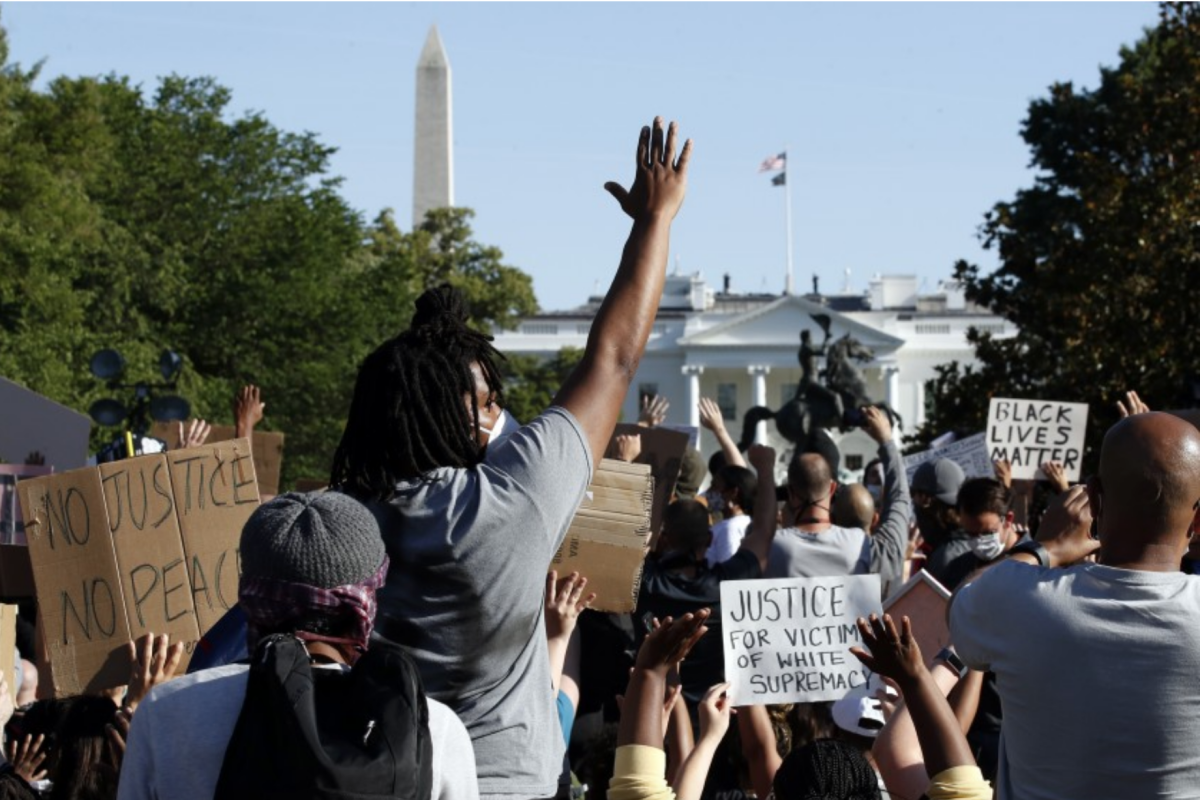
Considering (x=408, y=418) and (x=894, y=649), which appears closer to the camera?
(x=408, y=418)

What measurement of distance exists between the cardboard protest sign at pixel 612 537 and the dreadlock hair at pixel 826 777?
79cm

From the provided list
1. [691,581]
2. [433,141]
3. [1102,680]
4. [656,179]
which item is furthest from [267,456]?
[433,141]

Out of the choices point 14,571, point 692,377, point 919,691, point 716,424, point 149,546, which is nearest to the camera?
point 919,691

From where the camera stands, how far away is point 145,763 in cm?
259

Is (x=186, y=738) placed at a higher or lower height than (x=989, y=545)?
higher

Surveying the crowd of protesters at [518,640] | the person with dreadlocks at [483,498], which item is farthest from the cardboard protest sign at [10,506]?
the person with dreadlocks at [483,498]

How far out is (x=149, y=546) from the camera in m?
4.64

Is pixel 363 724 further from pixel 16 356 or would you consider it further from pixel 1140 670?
pixel 16 356

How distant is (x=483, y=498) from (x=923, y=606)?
240 cm

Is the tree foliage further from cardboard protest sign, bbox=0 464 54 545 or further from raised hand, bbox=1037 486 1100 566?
raised hand, bbox=1037 486 1100 566

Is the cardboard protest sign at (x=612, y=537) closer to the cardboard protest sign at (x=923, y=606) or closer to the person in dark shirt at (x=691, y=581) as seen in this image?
the cardboard protest sign at (x=923, y=606)

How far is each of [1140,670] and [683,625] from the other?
0.79m

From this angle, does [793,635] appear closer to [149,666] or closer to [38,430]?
[149,666]

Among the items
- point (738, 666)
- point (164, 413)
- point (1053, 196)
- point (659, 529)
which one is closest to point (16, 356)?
point (164, 413)
